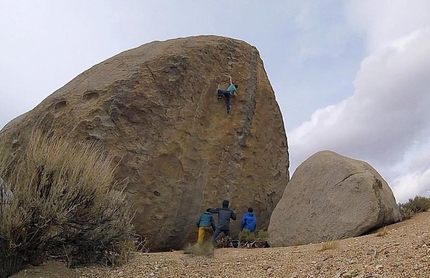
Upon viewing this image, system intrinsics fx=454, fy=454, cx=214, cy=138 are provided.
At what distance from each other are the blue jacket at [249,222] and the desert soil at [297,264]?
3.74 m

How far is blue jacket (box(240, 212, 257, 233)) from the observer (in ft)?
41.1

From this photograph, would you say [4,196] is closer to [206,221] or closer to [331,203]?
[206,221]

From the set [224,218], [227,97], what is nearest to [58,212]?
[224,218]

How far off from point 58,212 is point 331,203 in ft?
21.7

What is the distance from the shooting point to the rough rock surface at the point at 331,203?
33.4 ft

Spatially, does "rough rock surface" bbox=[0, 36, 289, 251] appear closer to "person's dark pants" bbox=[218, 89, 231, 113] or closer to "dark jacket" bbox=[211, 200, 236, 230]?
"person's dark pants" bbox=[218, 89, 231, 113]

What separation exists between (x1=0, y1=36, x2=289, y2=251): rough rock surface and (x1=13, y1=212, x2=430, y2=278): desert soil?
346cm

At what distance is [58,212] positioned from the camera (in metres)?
6.42

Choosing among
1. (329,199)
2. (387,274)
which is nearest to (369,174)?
(329,199)

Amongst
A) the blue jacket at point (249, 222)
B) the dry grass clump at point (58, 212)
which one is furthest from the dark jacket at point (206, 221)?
the dry grass clump at point (58, 212)

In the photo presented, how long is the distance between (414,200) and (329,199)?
4.03m

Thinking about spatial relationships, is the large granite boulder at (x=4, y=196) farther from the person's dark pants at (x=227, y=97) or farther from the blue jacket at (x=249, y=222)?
the person's dark pants at (x=227, y=97)

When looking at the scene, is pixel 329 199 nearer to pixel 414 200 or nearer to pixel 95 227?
pixel 414 200

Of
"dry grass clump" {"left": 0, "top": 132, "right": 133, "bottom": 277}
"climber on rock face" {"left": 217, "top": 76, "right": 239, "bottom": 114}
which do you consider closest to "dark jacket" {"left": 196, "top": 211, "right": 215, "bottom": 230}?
"dry grass clump" {"left": 0, "top": 132, "right": 133, "bottom": 277}
